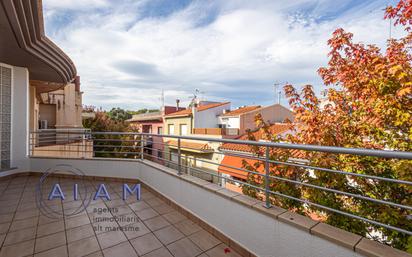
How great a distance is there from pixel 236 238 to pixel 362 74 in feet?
9.74

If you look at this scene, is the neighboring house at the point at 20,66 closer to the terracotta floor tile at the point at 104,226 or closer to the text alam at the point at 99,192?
the text alam at the point at 99,192

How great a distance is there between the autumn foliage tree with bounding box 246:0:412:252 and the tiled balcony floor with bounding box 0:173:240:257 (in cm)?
129

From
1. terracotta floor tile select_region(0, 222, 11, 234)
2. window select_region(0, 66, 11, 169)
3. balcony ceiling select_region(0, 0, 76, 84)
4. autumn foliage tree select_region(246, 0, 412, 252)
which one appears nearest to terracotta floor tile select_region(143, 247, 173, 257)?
autumn foliage tree select_region(246, 0, 412, 252)

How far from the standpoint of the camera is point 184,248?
2.25 meters

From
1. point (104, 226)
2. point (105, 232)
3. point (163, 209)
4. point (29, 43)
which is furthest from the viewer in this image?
point (29, 43)

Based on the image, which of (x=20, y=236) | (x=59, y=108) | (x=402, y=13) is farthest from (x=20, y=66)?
(x=59, y=108)

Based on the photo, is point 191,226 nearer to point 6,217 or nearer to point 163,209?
point 163,209

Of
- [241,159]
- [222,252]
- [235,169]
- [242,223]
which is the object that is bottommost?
[222,252]

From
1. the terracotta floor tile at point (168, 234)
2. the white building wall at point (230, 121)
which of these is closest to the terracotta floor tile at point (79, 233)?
the terracotta floor tile at point (168, 234)

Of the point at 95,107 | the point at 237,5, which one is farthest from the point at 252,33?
the point at 95,107

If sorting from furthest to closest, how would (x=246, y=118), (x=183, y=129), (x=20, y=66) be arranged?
(x=183, y=129)
(x=246, y=118)
(x=20, y=66)

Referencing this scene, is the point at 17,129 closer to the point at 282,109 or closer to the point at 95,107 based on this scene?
the point at 95,107

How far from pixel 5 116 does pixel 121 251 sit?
5.16 m

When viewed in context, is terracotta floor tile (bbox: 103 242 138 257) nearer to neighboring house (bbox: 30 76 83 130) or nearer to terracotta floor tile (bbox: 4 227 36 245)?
terracotta floor tile (bbox: 4 227 36 245)
